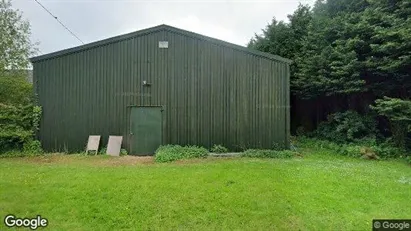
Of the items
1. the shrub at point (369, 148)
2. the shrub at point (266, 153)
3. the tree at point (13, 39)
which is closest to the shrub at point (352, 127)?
the shrub at point (369, 148)

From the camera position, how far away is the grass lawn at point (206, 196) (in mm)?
5086

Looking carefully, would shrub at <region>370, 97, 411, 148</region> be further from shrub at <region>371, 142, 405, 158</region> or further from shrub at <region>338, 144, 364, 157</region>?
shrub at <region>338, 144, 364, 157</region>

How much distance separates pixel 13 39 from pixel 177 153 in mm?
11613

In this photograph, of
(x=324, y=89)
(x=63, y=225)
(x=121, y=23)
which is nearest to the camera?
(x=63, y=225)

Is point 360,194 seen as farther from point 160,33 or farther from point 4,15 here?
point 4,15

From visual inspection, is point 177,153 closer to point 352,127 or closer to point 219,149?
point 219,149

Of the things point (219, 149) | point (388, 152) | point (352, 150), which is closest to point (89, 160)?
point (219, 149)

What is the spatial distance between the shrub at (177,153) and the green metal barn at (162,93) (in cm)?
56

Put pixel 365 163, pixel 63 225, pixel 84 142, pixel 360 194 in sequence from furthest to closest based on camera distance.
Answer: pixel 84 142
pixel 365 163
pixel 360 194
pixel 63 225

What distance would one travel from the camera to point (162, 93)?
12.1 meters

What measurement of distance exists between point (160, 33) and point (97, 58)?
2.66 meters

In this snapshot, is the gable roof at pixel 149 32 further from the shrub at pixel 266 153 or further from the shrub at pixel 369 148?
the shrub at pixel 369 148

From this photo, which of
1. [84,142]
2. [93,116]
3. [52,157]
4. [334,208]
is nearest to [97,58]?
[93,116]

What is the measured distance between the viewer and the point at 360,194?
642 cm
